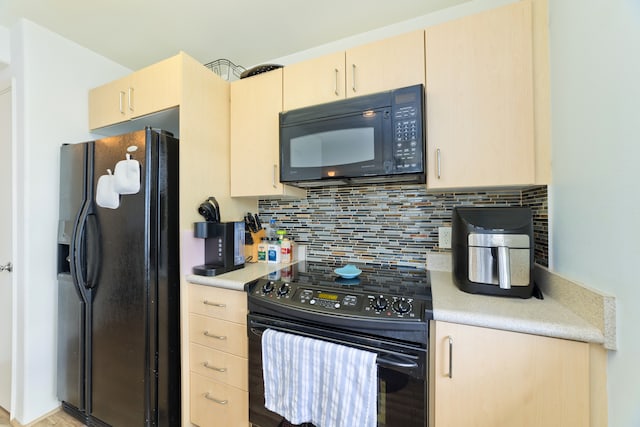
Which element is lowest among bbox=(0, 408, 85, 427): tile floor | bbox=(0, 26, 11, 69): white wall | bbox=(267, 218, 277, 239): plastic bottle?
bbox=(0, 408, 85, 427): tile floor

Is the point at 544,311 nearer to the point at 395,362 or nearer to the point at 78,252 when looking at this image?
the point at 395,362

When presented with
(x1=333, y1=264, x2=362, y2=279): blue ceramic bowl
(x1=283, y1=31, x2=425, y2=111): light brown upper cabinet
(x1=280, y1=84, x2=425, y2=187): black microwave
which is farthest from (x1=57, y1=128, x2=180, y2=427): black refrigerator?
(x1=333, y1=264, x2=362, y2=279): blue ceramic bowl

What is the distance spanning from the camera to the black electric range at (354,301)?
914 mm

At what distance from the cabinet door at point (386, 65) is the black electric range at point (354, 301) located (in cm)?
99

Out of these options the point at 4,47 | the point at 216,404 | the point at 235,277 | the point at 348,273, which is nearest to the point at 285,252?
the point at 235,277

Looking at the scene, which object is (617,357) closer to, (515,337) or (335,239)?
(515,337)

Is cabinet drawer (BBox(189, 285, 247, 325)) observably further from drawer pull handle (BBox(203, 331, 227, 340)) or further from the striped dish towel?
the striped dish towel

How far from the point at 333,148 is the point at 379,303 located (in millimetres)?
800

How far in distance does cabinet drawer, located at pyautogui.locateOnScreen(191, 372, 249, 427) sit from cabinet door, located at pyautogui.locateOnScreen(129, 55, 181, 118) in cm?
155

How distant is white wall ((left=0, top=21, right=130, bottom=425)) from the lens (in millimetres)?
1487

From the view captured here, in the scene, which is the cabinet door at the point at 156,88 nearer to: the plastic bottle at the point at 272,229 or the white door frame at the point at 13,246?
the white door frame at the point at 13,246

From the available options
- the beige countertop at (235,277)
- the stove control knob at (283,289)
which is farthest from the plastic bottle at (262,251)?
the stove control knob at (283,289)

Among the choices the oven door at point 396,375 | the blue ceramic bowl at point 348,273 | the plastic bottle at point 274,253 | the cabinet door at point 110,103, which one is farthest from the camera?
the plastic bottle at point 274,253

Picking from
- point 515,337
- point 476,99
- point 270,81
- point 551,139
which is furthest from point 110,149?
point 551,139
